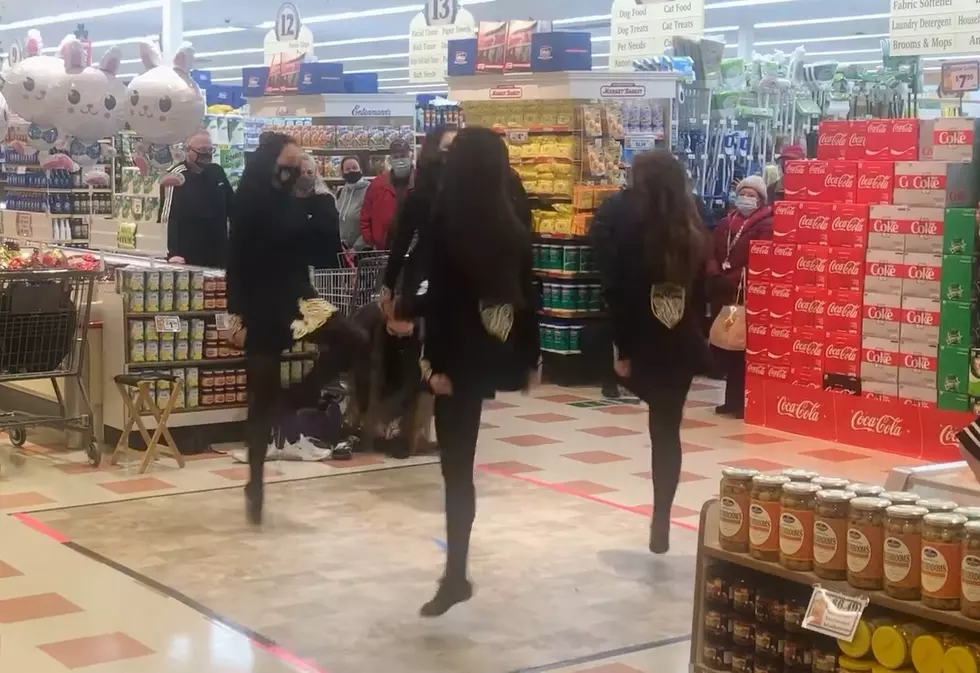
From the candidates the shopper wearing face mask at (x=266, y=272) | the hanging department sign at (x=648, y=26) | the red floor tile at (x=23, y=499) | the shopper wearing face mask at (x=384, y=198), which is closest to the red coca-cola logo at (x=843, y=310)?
the shopper wearing face mask at (x=266, y=272)

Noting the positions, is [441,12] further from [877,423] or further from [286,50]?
[877,423]

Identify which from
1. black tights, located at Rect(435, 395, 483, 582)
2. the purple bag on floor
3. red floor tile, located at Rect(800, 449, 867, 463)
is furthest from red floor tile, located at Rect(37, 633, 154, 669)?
red floor tile, located at Rect(800, 449, 867, 463)

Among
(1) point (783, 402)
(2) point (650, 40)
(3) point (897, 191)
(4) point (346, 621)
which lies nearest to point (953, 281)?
(3) point (897, 191)

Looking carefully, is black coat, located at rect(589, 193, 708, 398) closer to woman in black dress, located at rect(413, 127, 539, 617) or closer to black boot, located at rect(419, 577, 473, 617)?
woman in black dress, located at rect(413, 127, 539, 617)

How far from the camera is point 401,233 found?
4.68 meters

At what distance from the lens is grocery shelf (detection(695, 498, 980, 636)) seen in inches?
112

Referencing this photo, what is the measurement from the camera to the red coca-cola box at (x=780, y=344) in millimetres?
8266


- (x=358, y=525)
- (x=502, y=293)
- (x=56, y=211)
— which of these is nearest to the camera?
(x=502, y=293)

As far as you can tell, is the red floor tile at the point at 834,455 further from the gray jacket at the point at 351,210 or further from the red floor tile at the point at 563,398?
the gray jacket at the point at 351,210

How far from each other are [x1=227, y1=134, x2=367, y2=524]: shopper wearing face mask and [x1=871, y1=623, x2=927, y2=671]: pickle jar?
11.2 ft

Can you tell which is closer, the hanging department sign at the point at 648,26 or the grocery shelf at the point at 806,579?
the grocery shelf at the point at 806,579

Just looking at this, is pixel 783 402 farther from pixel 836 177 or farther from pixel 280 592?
pixel 280 592

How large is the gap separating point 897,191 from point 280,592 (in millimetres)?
4620

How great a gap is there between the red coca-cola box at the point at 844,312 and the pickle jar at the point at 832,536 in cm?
497
